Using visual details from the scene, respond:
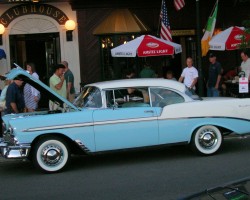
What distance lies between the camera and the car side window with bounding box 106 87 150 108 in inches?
320

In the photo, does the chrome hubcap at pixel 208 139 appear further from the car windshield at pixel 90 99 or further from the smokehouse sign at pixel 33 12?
the smokehouse sign at pixel 33 12

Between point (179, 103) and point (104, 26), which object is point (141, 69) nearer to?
point (104, 26)

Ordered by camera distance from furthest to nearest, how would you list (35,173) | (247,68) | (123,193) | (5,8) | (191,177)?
(5,8) → (247,68) → (35,173) → (191,177) → (123,193)

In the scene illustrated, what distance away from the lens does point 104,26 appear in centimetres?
1538

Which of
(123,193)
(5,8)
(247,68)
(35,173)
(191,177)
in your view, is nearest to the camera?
(123,193)

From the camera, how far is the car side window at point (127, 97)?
26.6 feet

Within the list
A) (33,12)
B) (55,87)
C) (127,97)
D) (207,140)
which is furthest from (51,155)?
(33,12)

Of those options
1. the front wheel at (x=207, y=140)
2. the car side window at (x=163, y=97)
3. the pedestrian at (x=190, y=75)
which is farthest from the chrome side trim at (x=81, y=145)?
the pedestrian at (x=190, y=75)

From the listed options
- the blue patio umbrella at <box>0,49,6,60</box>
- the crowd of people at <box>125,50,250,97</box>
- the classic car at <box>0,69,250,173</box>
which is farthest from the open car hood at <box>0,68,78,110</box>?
the blue patio umbrella at <box>0,49,6,60</box>

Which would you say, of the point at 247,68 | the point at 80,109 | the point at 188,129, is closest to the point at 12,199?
the point at 80,109

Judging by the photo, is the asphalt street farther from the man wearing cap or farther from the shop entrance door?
the shop entrance door

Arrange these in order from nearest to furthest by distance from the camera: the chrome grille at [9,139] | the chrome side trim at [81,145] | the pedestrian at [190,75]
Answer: the chrome grille at [9,139] < the chrome side trim at [81,145] < the pedestrian at [190,75]

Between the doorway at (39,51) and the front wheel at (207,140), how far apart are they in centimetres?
839

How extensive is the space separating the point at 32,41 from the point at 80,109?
8311 mm
